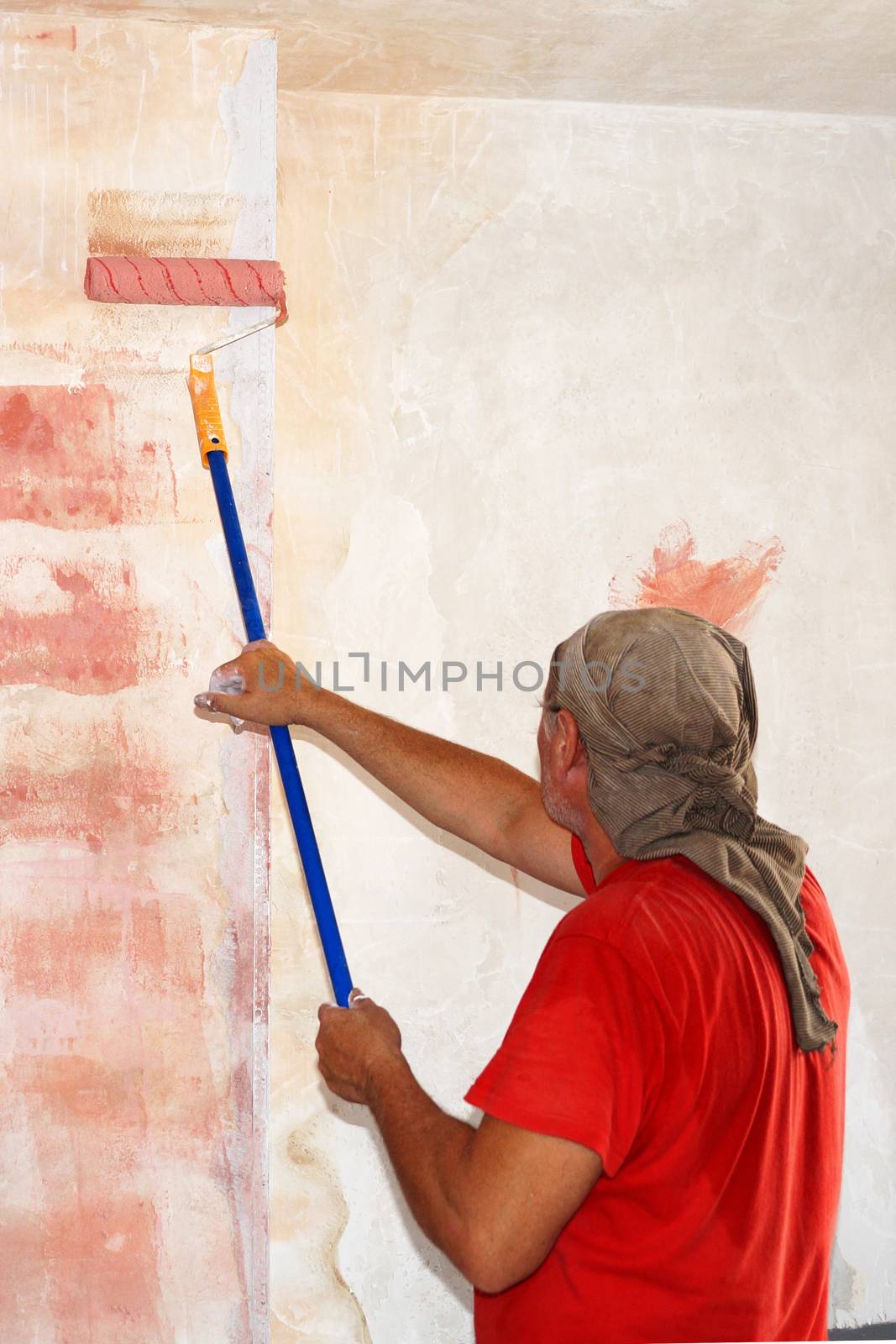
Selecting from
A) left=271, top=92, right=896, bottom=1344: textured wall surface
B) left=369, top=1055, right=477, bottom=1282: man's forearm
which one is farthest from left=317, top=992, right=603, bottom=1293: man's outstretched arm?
left=271, top=92, right=896, bottom=1344: textured wall surface

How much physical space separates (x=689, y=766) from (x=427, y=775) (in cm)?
54

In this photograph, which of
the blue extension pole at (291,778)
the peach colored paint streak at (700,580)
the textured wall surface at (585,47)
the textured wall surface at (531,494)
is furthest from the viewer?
the peach colored paint streak at (700,580)

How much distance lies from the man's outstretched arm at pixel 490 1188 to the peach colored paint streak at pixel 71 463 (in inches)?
41.5

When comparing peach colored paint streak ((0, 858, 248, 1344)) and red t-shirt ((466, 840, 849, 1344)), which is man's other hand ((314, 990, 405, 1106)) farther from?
peach colored paint streak ((0, 858, 248, 1344))

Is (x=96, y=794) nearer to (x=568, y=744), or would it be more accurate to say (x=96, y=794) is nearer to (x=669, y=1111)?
(x=568, y=744)

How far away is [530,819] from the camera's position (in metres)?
1.49

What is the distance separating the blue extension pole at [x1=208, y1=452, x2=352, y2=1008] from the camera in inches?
56.1

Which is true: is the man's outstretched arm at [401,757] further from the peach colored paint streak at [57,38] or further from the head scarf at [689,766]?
the peach colored paint streak at [57,38]

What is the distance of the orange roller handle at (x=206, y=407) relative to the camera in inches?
65.4

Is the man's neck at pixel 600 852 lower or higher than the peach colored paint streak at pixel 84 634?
lower

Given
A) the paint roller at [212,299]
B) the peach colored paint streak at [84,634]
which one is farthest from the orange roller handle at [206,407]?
the peach colored paint streak at [84,634]

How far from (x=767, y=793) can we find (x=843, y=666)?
12.0 inches

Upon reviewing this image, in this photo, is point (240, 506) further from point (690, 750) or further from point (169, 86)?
point (690, 750)

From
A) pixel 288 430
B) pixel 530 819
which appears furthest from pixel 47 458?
pixel 530 819
